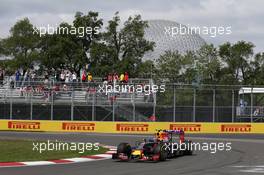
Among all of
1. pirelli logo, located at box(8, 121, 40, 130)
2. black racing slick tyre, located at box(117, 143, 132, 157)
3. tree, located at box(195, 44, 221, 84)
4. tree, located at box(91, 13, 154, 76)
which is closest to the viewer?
black racing slick tyre, located at box(117, 143, 132, 157)

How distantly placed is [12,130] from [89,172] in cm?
1962

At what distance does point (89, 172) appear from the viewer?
505 inches

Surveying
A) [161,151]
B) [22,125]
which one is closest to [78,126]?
[22,125]

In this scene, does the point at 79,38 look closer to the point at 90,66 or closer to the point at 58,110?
the point at 90,66

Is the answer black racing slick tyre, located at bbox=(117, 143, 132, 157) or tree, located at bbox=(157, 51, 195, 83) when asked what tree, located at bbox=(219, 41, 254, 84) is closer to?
tree, located at bbox=(157, 51, 195, 83)

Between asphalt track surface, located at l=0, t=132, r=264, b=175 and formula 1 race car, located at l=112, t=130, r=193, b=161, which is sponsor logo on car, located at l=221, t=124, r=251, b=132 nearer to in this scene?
asphalt track surface, located at l=0, t=132, r=264, b=175

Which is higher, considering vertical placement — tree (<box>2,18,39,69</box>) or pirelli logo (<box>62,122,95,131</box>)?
tree (<box>2,18,39,69</box>)

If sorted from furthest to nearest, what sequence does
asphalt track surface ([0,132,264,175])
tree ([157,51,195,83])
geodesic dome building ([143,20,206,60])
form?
1. geodesic dome building ([143,20,206,60])
2. tree ([157,51,195,83])
3. asphalt track surface ([0,132,264,175])

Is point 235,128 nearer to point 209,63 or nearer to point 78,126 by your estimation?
point 78,126

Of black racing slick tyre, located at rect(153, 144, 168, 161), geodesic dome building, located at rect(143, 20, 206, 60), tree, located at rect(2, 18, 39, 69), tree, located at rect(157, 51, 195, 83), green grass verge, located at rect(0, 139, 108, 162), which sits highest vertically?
geodesic dome building, located at rect(143, 20, 206, 60)

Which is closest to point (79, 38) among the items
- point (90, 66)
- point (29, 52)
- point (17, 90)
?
point (90, 66)

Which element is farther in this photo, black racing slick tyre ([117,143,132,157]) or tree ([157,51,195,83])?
tree ([157,51,195,83])

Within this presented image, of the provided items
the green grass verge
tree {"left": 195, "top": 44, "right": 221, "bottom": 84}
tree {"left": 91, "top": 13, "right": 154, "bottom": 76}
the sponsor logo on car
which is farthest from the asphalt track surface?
tree {"left": 195, "top": 44, "right": 221, "bottom": 84}

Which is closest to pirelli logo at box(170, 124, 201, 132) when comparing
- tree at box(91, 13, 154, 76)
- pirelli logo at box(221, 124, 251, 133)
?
pirelli logo at box(221, 124, 251, 133)
